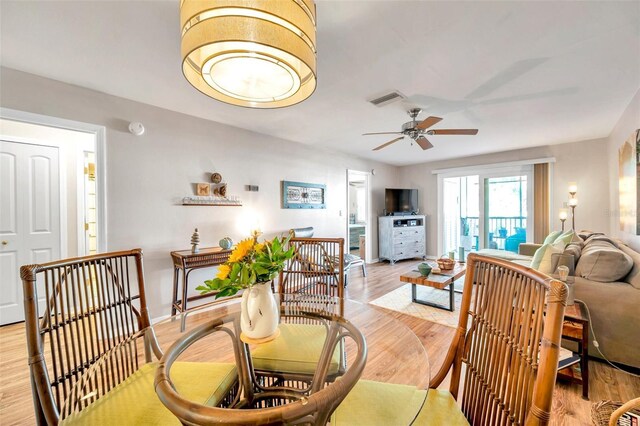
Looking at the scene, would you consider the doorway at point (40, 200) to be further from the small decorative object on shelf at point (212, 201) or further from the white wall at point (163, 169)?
the small decorative object on shelf at point (212, 201)

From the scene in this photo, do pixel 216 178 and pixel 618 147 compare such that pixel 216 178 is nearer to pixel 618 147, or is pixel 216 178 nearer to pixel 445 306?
pixel 445 306

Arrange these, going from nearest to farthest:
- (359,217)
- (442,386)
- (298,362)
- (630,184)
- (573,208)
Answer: (298,362) < (442,386) < (630,184) < (573,208) < (359,217)

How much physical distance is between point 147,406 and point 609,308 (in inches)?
120

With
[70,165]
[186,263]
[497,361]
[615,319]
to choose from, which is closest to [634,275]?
[615,319]

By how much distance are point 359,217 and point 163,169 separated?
6242 millimetres

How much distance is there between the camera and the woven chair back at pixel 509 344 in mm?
677

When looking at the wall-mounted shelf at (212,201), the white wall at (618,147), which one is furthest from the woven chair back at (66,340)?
the white wall at (618,147)

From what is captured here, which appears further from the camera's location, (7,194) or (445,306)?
(445,306)

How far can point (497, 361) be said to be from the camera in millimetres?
895

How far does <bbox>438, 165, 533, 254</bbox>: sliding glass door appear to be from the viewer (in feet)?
A: 16.9

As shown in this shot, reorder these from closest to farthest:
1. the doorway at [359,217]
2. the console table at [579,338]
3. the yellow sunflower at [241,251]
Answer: the yellow sunflower at [241,251]
the console table at [579,338]
the doorway at [359,217]

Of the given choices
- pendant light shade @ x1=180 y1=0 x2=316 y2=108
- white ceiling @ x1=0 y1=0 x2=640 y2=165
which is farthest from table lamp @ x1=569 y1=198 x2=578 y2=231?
pendant light shade @ x1=180 y1=0 x2=316 y2=108

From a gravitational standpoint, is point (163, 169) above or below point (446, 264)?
above

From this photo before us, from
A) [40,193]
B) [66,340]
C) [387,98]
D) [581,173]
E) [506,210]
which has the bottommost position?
[66,340]
